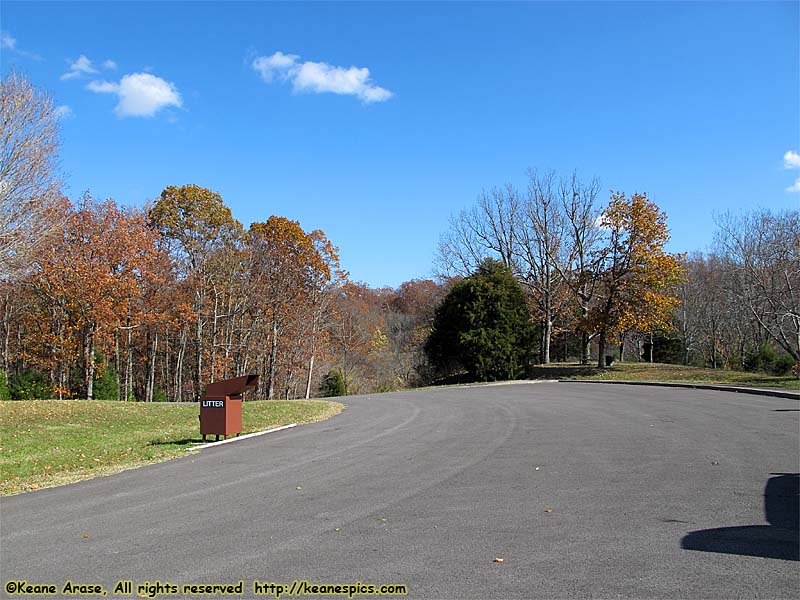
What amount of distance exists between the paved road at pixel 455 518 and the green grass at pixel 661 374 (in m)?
15.6

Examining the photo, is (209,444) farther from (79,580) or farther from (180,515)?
(79,580)

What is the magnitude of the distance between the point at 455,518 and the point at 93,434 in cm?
1238

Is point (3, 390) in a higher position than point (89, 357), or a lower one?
lower

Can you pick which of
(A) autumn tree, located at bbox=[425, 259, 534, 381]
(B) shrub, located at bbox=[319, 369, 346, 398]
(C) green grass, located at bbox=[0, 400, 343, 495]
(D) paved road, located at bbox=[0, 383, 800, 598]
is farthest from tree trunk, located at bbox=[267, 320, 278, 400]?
(D) paved road, located at bbox=[0, 383, 800, 598]

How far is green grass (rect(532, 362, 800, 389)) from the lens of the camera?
27055 mm

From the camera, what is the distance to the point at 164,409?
22.8 metres

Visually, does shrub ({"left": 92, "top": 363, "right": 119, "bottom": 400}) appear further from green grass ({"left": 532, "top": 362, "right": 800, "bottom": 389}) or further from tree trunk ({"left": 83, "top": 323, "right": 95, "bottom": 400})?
green grass ({"left": 532, "top": 362, "right": 800, "bottom": 389})

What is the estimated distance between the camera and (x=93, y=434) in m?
16.1

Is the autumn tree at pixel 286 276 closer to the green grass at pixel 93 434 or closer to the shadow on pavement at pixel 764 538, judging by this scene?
the green grass at pixel 93 434

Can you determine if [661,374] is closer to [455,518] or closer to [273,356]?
[273,356]

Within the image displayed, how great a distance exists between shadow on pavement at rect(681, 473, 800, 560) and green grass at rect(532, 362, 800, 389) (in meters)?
19.8

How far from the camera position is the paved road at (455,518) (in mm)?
5242

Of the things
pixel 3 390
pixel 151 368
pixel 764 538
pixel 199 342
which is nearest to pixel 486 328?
pixel 199 342

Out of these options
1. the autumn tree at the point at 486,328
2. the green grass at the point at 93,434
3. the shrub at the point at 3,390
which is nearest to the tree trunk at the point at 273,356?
the autumn tree at the point at 486,328
